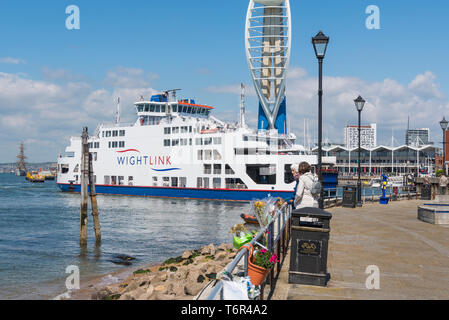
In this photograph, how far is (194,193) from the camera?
4547 cm

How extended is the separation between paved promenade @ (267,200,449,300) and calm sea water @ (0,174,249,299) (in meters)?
8.17

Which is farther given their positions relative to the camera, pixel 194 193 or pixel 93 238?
pixel 194 193

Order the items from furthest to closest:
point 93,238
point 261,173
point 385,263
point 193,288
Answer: point 261,173, point 93,238, point 193,288, point 385,263

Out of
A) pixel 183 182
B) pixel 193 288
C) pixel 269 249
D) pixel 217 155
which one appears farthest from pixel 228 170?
pixel 269 249

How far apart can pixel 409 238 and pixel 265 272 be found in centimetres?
762

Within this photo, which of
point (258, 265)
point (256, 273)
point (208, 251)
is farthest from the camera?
point (208, 251)

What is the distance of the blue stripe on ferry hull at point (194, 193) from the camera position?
1617 inches

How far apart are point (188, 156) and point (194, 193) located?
3976 mm

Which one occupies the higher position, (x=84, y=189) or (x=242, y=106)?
(x=242, y=106)

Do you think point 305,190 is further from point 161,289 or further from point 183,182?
point 183,182

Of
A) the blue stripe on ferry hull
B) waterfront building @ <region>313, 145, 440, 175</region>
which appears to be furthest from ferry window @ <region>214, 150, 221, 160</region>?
waterfront building @ <region>313, 145, 440, 175</region>

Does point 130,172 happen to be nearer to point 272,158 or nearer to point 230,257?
point 272,158

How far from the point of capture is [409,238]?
1222cm
